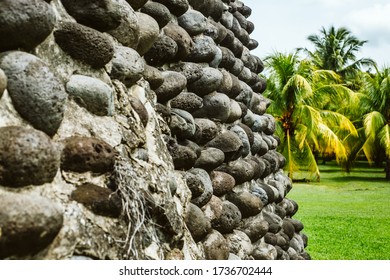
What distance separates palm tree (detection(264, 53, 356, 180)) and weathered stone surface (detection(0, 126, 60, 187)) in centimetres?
1285


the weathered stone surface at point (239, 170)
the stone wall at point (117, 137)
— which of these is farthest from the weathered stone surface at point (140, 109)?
the weathered stone surface at point (239, 170)

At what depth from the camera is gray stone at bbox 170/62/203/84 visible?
2785mm

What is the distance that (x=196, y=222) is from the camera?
2426mm

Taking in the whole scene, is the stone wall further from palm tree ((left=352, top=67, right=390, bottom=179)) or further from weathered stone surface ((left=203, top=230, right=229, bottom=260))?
palm tree ((left=352, top=67, right=390, bottom=179))

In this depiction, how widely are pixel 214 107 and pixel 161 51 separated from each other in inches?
23.4

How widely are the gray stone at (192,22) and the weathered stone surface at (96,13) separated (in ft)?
3.36

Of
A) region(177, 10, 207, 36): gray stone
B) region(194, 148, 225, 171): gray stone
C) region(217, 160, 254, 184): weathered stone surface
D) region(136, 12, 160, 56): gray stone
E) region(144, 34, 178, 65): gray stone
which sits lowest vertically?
region(217, 160, 254, 184): weathered stone surface

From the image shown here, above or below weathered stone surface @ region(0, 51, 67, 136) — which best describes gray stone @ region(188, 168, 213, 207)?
below

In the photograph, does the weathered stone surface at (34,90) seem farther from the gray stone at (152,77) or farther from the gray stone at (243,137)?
the gray stone at (243,137)

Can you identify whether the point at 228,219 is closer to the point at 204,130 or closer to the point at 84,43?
the point at 204,130

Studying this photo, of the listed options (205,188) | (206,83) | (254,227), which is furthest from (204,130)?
(254,227)

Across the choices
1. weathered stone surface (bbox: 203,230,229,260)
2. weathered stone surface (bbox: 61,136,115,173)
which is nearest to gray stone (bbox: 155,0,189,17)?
weathered stone surface (bbox: 203,230,229,260)
